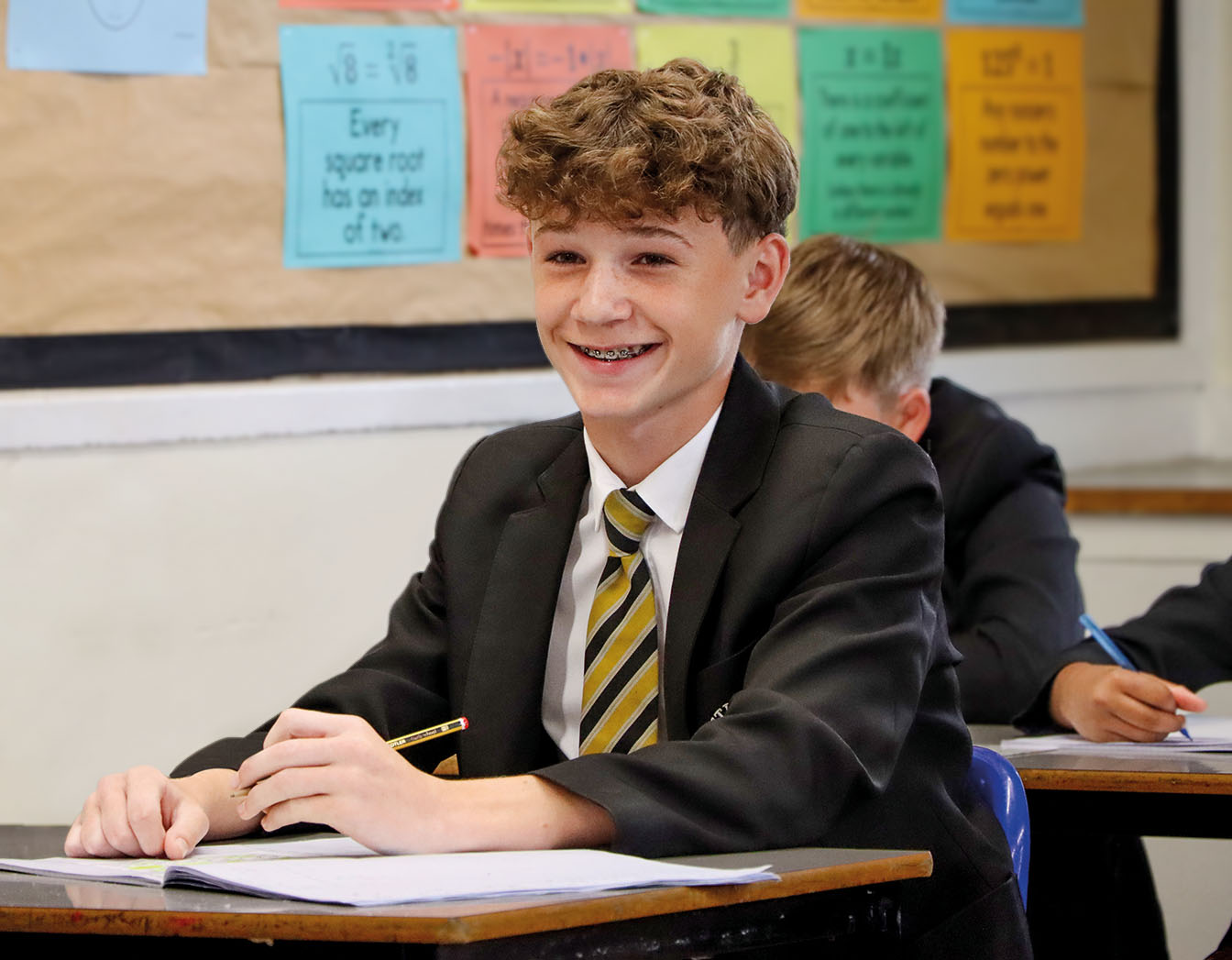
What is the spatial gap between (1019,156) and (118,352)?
2.12 m

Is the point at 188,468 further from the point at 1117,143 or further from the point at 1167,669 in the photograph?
the point at 1117,143

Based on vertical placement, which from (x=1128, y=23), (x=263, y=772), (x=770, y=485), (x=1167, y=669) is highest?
(x=1128, y=23)

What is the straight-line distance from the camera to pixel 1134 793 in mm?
1837

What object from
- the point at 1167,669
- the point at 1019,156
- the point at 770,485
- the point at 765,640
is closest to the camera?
the point at 765,640

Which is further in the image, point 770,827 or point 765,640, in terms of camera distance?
point 765,640

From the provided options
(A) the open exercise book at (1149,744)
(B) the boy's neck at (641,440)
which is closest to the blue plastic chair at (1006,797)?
(A) the open exercise book at (1149,744)

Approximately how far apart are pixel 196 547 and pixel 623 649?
3.82 feet

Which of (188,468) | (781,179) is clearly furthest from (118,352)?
(781,179)

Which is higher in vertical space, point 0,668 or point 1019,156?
point 1019,156

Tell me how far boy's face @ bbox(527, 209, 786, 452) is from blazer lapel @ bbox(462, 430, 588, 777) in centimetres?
12

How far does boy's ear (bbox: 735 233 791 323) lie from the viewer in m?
1.68

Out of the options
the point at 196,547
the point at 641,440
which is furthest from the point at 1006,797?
the point at 196,547

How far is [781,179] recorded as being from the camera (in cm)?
167

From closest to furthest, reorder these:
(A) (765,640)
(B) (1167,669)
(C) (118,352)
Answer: (A) (765,640) → (B) (1167,669) → (C) (118,352)
